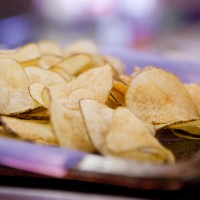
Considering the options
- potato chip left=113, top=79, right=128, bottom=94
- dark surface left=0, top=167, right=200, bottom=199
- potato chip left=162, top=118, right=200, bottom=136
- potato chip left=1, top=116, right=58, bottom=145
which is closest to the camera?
dark surface left=0, top=167, right=200, bottom=199

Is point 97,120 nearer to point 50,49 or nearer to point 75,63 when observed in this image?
point 75,63

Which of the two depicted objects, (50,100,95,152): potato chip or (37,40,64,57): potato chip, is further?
(37,40,64,57): potato chip

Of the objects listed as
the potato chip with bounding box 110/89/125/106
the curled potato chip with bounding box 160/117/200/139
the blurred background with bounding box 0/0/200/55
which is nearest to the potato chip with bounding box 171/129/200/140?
the curled potato chip with bounding box 160/117/200/139

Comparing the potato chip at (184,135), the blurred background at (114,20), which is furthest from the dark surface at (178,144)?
the blurred background at (114,20)

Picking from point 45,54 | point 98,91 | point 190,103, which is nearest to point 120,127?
point 98,91

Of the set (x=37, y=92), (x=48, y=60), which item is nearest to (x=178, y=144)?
(x=37, y=92)

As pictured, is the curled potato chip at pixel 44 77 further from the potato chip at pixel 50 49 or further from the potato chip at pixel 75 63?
the potato chip at pixel 50 49

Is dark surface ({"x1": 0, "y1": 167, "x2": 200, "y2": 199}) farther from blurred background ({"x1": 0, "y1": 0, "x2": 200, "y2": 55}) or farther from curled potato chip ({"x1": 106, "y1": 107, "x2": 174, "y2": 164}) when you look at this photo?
blurred background ({"x1": 0, "y1": 0, "x2": 200, "y2": 55})
